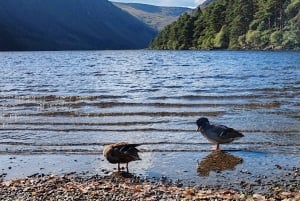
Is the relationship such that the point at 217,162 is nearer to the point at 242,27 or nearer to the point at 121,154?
the point at 121,154

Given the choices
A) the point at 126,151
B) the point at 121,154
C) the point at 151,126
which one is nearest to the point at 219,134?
the point at 126,151

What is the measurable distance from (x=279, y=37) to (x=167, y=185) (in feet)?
444

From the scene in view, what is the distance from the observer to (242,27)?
163625 mm

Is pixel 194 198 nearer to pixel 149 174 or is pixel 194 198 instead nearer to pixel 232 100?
pixel 149 174

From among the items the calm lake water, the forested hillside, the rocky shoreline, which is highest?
the forested hillside

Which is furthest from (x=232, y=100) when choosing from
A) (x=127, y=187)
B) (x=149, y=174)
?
(x=127, y=187)

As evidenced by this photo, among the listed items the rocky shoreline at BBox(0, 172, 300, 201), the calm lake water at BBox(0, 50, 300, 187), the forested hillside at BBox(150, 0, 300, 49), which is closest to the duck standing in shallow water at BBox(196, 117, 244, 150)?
the calm lake water at BBox(0, 50, 300, 187)

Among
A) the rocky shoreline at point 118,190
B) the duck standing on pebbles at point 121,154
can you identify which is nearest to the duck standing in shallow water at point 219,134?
the duck standing on pebbles at point 121,154

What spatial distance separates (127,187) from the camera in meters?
12.6

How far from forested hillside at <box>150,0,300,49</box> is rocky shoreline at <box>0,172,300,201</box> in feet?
417

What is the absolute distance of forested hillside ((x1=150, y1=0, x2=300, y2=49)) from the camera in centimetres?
14611

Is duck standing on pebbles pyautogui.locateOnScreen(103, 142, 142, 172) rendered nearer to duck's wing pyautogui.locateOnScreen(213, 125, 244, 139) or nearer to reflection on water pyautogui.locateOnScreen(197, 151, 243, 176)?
reflection on water pyautogui.locateOnScreen(197, 151, 243, 176)

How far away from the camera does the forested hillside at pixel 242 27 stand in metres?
146

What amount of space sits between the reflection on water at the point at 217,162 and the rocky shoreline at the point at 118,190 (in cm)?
167
